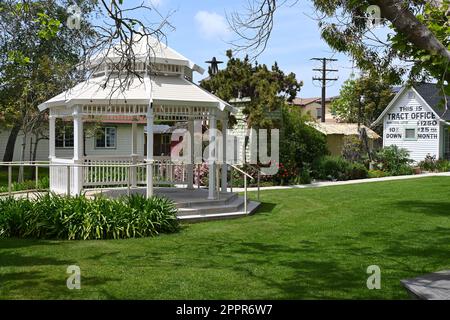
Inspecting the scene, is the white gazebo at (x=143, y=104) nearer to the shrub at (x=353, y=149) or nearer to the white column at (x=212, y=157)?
the white column at (x=212, y=157)

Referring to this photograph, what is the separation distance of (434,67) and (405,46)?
483mm

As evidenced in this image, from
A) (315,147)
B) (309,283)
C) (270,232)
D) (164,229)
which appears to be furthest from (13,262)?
(315,147)

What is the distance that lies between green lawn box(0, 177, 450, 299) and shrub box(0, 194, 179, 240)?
456mm

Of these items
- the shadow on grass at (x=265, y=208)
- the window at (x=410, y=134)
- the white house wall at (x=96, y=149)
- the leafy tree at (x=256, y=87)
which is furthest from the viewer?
the white house wall at (x=96, y=149)

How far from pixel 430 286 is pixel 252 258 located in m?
3.17

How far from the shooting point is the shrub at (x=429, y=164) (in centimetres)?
3002

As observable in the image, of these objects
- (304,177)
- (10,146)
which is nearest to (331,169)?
(304,177)

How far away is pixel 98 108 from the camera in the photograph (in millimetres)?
14375

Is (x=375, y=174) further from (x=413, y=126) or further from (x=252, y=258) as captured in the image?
(x=252, y=258)

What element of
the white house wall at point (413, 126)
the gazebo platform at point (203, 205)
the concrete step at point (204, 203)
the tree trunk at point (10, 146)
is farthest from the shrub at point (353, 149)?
the tree trunk at point (10, 146)

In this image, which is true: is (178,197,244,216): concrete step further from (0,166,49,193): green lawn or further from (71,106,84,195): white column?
(0,166,49,193): green lawn

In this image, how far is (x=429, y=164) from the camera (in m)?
30.1

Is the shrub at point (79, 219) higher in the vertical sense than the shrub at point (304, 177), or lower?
lower

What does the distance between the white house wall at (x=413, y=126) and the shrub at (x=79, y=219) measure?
79.4 feet
